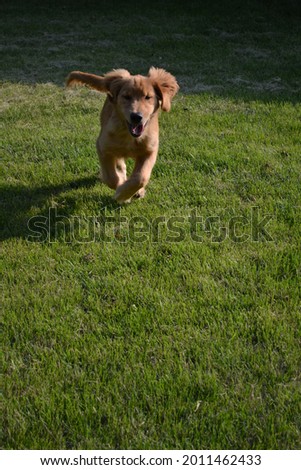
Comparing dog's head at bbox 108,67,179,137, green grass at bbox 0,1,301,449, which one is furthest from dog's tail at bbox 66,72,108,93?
green grass at bbox 0,1,301,449

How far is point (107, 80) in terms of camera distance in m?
3.95

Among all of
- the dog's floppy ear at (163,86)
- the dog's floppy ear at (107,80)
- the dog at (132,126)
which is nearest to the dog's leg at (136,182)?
the dog at (132,126)

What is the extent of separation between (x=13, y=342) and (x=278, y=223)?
209cm

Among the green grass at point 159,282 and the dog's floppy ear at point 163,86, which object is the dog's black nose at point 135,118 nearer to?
the dog's floppy ear at point 163,86

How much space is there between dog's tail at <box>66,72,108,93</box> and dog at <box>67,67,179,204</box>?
0.7 inches

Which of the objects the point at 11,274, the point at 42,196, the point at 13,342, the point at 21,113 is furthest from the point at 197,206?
the point at 21,113

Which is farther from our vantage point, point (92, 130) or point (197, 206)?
point (92, 130)

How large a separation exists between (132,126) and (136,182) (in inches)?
16.7

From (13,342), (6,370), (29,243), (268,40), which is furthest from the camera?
(268,40)

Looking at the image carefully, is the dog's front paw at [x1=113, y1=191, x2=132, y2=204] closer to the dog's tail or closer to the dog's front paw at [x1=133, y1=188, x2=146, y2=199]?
the dog's front paw at [x1=133, y1=188, x2=146, y2=199]

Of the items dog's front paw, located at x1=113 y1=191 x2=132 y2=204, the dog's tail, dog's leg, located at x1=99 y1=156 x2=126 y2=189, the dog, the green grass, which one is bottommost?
the green grass

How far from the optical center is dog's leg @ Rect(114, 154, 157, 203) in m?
3.54

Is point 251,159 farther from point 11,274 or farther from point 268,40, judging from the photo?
point 268,40

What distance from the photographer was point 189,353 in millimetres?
2391
